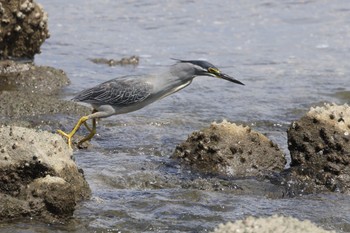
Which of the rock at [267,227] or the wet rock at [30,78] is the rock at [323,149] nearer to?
the rock at [267,227]

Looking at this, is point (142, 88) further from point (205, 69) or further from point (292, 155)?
point (292, 155)

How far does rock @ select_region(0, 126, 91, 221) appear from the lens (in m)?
5.75

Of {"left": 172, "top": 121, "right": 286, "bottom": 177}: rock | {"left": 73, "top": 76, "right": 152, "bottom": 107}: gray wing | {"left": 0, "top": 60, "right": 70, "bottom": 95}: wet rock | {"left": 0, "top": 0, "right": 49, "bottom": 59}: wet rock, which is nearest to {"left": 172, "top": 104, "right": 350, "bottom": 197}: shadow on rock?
{"left": 172, "top": 121, "right": 286, "bottom": 177}: rock

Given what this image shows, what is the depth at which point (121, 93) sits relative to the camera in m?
8.11

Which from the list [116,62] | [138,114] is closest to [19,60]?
[116,62]

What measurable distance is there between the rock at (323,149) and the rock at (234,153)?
280mm

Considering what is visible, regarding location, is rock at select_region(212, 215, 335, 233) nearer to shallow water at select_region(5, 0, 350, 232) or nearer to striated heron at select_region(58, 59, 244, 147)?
shallow water at select_region(5, 0, 350, 232)

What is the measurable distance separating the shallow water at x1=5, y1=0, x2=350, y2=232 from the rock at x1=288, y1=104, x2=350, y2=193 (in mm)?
203

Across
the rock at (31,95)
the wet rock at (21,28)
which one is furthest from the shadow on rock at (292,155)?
the wet rock at (21,28)

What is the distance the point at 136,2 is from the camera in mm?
17250

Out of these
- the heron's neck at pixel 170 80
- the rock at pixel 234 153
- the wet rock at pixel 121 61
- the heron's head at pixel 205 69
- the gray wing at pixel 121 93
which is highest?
the heron's head at pixel 205 69

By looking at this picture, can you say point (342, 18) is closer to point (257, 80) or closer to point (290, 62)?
point (290, 62)

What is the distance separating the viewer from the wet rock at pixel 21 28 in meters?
11.1

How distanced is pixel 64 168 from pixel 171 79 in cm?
223
